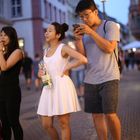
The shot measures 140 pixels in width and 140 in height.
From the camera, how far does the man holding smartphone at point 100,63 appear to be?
18.9 ft

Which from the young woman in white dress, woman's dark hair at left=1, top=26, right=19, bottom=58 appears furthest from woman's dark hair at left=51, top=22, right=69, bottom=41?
woman's dark hair at left=1, top=26, right=19, bottom=58

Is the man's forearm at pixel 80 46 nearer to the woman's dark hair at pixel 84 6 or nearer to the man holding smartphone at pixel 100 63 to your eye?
the man holding smartphone at pixel 100 63

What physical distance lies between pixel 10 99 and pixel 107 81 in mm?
1359

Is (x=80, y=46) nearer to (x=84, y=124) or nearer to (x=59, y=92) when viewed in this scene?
(x=59, y=92)

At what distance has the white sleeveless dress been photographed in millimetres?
6078

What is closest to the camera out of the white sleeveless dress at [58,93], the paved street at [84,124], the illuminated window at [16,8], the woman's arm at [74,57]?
A: the woman's arm at [74,57]

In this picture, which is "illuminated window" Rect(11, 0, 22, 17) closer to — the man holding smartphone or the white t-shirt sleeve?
the man holding smartphone

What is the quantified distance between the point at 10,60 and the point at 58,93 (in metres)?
0.77

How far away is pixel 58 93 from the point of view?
20.0ft

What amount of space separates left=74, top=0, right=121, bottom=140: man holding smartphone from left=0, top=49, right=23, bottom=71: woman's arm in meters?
0.90

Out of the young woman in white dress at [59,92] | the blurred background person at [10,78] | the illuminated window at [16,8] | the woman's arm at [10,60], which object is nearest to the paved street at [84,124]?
the blurred background person at [10,78]

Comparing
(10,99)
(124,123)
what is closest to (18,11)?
(124,123)

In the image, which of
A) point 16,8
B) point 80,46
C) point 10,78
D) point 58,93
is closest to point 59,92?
point 58,93

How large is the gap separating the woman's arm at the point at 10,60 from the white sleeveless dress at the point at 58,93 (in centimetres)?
48
